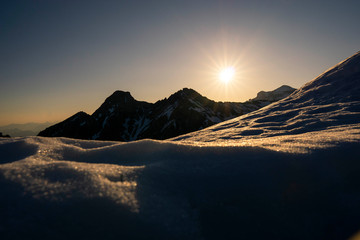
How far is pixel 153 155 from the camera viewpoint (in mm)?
4102

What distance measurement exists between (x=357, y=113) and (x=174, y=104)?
4067 inches

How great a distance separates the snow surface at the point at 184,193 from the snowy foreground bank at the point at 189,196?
1 centimetres

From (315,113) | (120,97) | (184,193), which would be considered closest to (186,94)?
(120,97)

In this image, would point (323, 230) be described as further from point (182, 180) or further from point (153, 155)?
Answer: point (153, 155)

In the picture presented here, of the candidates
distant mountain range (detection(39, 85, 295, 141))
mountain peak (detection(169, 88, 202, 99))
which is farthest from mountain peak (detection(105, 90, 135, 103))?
mountain peak (detection(169, 88, 202, 99))

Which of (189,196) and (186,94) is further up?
(186,94)

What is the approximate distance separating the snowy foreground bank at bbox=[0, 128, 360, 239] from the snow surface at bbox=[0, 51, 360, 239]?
12mm

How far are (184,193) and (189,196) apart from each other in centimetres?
9

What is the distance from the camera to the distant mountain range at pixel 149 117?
8958cm

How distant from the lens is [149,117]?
11731cm

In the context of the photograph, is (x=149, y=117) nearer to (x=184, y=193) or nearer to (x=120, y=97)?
(x=120, y=97)

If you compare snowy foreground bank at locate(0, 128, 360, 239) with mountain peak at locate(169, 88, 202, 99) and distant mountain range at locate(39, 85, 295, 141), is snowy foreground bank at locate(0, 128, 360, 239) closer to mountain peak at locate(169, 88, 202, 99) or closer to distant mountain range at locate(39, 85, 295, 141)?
distant mountain range at locate(39, 85, 295, 141)

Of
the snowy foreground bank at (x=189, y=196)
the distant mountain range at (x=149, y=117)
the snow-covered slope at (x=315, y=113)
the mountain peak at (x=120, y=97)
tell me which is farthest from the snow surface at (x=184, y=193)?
the mountain peak at (x=120, y=97)

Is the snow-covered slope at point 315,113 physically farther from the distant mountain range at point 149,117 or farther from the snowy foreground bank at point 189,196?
the distant mountain range at point 149,117
